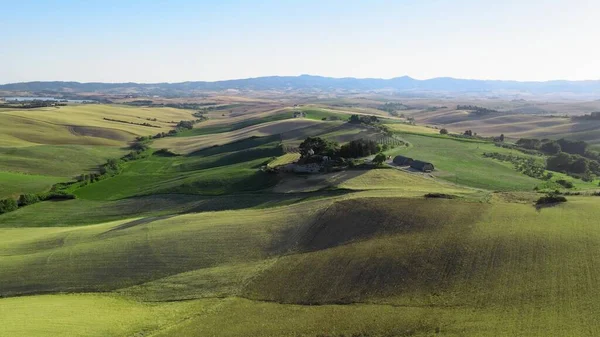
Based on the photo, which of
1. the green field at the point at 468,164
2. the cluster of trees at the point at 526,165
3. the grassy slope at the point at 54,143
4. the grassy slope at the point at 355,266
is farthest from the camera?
the grassy slope at the point at 54,143

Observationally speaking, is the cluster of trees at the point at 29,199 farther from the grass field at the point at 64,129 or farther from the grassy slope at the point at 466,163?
the grassy slope at the point at 466,163

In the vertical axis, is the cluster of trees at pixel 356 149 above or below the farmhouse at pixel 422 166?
above

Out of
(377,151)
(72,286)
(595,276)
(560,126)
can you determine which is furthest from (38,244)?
(560,126)

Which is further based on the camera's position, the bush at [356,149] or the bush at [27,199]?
the bush at [356,149]

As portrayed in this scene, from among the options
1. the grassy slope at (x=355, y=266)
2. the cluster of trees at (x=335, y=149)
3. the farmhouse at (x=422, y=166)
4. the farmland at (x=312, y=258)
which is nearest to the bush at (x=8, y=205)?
the farmland at (x=312, y=258)

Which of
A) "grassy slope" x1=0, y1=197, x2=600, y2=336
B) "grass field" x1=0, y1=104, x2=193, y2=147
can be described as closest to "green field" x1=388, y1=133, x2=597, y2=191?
"grassy slope" x1=0, y1=197, x2=600, y2=336

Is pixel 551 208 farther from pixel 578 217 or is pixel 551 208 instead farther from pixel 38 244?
pixel 38 244

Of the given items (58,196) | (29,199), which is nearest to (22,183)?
(58,196)

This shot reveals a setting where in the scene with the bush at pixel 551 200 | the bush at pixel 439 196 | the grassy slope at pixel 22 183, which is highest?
the bush at pixel 551 200
